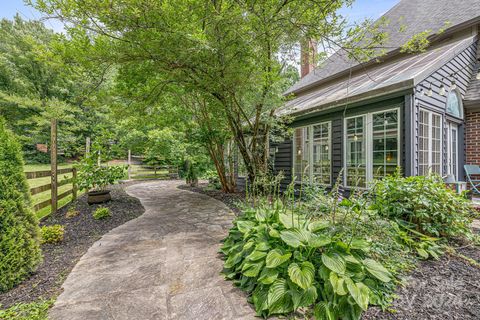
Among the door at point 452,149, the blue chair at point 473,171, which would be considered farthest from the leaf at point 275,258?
the blue chair at point 473,171

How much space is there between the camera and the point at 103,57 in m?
3.64

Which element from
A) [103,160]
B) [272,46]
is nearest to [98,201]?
[103,160]

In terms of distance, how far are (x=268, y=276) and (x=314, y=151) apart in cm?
534

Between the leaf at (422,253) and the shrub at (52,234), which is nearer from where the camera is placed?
the leaf at (422,253)

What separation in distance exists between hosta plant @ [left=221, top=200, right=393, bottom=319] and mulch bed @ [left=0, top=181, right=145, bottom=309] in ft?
5.57

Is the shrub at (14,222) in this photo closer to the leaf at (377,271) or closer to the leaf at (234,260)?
the leaf at (234,260)

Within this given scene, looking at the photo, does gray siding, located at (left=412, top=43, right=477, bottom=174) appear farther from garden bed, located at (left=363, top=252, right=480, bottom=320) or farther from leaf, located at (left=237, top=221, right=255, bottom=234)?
leaf, located at (left=237, top=221, right=255, bottom=234)

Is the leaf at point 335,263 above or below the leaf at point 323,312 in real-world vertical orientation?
above

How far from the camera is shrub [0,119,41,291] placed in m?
2.03

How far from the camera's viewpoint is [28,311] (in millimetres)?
1713

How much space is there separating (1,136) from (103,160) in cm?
337

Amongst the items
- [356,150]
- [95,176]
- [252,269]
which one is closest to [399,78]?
[356,150]

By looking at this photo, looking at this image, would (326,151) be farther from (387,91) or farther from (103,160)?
(103,160)

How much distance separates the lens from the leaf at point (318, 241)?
1780mm
